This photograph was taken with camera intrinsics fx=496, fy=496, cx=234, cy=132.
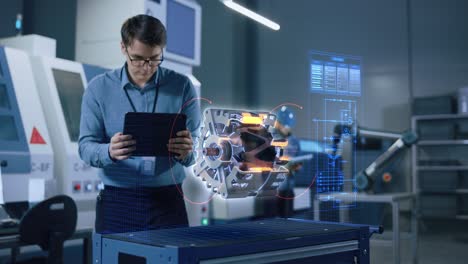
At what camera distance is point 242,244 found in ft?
3.88

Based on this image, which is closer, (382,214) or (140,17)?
(140,17)

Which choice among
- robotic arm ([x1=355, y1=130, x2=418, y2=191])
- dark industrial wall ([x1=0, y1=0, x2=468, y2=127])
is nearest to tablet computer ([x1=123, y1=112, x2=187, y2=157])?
robotic arm ([x1=355, y1=130, x2=418, y2=191])

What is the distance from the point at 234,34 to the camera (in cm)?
683

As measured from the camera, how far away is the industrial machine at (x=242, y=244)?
1125 mm

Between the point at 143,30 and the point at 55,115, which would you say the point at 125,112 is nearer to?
the point at 143,30

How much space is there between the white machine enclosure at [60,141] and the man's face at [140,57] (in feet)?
4.34

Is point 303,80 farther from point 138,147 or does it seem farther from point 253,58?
point 138,147

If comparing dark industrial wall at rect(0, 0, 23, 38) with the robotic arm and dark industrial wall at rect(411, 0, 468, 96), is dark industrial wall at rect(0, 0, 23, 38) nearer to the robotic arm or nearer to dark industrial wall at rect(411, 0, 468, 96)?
the robotic arm

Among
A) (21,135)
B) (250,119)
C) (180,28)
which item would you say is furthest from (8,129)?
(250,119)

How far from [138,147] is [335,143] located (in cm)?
71

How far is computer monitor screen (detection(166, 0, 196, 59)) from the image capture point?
3006mm

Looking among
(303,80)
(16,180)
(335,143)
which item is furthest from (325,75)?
(303,80)

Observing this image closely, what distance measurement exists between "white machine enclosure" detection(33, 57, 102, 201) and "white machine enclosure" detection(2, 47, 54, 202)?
61 millimetres

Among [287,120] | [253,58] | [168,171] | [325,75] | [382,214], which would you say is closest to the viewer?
[168,171]
